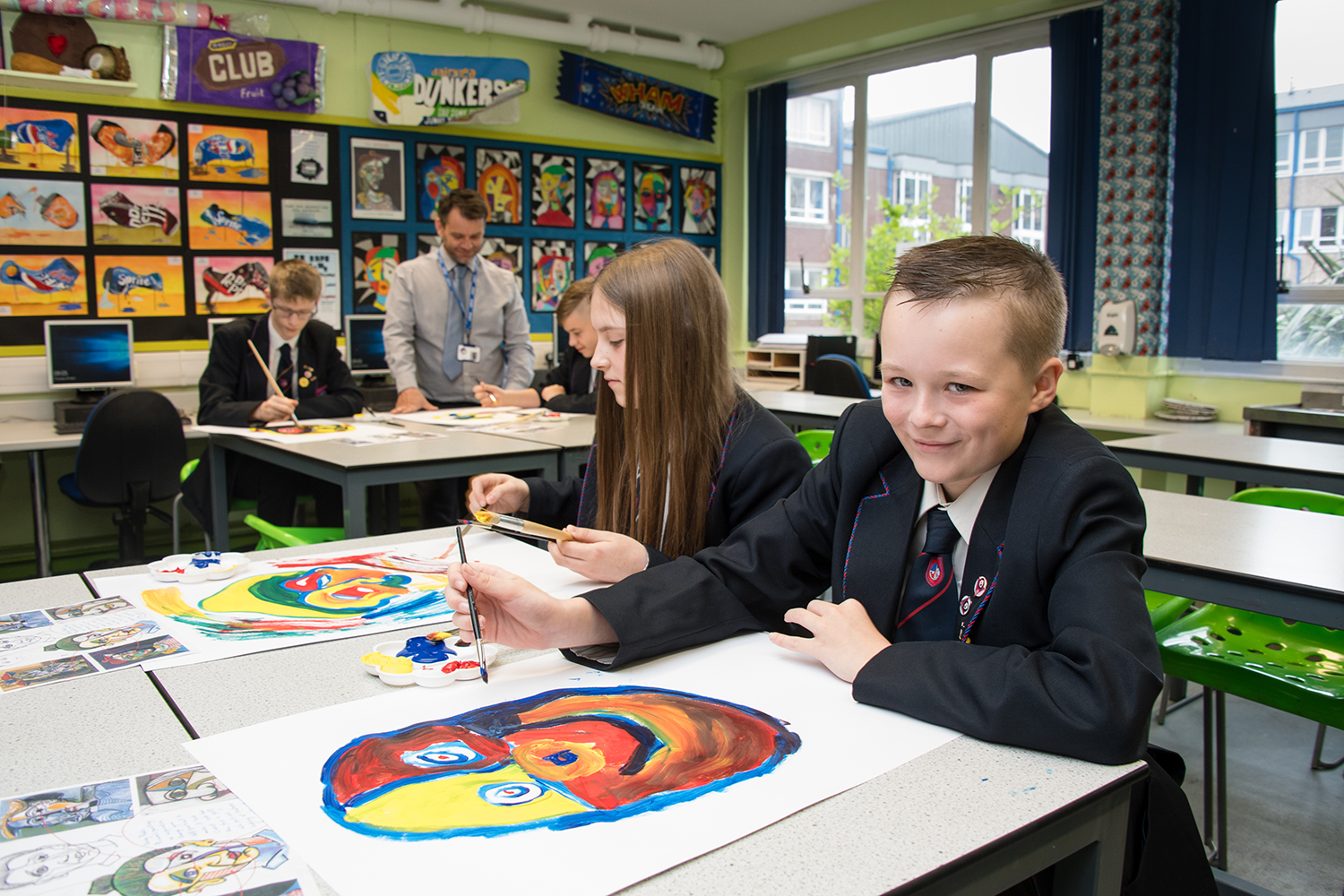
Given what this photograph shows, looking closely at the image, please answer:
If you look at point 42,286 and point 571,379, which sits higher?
point 42,286

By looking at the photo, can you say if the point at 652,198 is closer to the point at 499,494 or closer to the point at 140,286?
the point at 140,286

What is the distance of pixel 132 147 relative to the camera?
Result: 4270 mm

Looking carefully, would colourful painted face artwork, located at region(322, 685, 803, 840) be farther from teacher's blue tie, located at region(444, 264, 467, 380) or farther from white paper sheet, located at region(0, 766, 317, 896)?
teacher's blue tie, located at region(444, 264, 467, 380)

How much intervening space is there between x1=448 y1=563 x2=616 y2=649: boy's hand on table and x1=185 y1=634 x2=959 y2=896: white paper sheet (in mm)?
37

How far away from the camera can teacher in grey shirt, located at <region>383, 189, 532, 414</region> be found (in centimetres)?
372

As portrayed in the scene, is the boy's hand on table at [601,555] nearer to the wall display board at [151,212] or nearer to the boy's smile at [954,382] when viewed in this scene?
the boy's smile at [954,382]

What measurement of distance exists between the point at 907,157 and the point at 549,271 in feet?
7.79

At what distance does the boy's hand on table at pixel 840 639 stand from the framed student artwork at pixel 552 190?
16.5 feet

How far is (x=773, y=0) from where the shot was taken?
532 centimetres

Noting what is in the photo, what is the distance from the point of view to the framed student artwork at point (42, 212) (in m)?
4.04

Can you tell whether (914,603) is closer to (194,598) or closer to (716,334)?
(716,334)

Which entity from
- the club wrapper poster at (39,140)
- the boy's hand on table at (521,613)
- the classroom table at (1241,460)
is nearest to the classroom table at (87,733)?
the boy's hand on table at (521,613)

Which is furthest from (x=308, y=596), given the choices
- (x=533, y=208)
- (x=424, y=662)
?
(x=533, y=208)

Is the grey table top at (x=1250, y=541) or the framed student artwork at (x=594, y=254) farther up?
the framed student artwork at (x=594, y=254)
